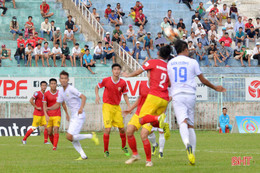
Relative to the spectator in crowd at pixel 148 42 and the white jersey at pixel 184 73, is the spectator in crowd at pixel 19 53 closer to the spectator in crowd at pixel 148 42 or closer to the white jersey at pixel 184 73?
the spectator in crowd at pixel 148 42

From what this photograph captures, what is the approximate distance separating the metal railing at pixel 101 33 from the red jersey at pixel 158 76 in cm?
1757

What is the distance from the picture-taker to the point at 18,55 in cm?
3069

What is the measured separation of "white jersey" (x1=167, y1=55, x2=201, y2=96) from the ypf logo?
17.1 metres

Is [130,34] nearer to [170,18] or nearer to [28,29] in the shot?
[170,18]

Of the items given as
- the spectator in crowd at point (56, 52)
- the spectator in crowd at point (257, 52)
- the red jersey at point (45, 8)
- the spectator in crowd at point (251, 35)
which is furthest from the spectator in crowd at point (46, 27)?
the spectator in crowd at point (251, 35)

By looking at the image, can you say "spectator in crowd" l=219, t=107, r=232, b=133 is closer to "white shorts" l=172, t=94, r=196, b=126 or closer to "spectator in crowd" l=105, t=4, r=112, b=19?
"spectator in crowd" l=105, t=4, r=112, b=19

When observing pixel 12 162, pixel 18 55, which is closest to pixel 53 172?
pixel 12 162

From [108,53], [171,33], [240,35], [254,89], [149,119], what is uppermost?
[240,35]

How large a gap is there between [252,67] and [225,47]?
2.11m

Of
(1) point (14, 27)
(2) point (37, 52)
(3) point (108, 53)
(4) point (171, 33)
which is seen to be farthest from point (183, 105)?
(1) point (14, 27)

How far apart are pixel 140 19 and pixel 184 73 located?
2503 centimetres

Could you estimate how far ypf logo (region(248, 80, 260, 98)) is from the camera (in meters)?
27.6

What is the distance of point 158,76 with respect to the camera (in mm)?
11703

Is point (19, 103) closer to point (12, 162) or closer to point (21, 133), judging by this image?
point (21, 133)
